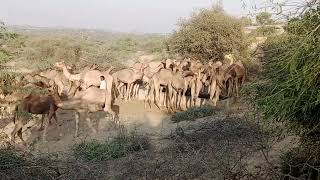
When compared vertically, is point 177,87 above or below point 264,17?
below

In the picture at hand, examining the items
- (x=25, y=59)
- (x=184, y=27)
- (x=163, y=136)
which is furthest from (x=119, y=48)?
(x=163, y=136)

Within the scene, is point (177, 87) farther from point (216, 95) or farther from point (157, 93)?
point (216, 95)

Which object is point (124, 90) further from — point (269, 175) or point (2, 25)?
point (269, 175)

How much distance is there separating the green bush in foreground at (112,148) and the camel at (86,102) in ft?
8.35

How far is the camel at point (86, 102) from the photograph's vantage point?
49.3 feet

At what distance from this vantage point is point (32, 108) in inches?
573

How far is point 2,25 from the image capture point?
11.8 meters

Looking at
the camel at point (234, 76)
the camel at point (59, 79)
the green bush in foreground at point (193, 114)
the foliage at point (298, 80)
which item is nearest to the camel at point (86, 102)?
the green bush in foreground at point (193, 114)

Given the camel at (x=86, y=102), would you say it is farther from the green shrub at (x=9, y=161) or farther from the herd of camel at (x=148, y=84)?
the green shrub at (x=9, y=161)

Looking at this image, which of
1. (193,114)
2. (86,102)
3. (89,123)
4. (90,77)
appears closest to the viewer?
(86,102)

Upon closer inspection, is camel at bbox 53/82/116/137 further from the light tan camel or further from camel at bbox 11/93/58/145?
the light tan camel

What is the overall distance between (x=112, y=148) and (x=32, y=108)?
3733 millimetres

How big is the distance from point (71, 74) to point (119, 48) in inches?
962

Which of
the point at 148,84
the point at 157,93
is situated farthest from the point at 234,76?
the point at 148,84
